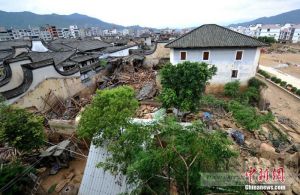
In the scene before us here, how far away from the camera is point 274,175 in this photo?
334 inches

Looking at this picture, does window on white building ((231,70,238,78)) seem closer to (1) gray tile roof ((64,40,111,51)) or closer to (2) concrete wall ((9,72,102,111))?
(2) concrete wall ((9,72,102,111))

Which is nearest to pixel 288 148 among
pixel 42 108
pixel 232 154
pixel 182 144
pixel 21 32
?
pixel 232 154

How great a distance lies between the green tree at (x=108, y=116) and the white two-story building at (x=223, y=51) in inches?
546

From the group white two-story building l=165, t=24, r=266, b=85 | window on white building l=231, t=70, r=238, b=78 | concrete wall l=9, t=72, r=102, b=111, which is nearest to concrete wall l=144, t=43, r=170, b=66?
white two-story building l=165, t=24, r=266, b=85

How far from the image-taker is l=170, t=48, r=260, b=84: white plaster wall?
21.1 metres

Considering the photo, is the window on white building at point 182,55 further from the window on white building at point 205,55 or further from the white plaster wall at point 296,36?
the white plaster wall at point 296,36

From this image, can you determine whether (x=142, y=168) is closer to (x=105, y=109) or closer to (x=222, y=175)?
(x=222, y=175)

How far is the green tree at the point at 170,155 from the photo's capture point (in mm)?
5359

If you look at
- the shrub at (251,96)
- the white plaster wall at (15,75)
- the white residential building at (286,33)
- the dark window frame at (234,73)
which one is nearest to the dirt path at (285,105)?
the shrub at (251,96)

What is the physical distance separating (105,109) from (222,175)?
6154mm

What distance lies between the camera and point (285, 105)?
824 inches

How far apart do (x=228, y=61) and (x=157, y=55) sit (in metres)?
14.8

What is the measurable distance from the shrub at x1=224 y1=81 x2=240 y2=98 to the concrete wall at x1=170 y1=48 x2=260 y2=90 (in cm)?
121

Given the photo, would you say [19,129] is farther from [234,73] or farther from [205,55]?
[234,73]
